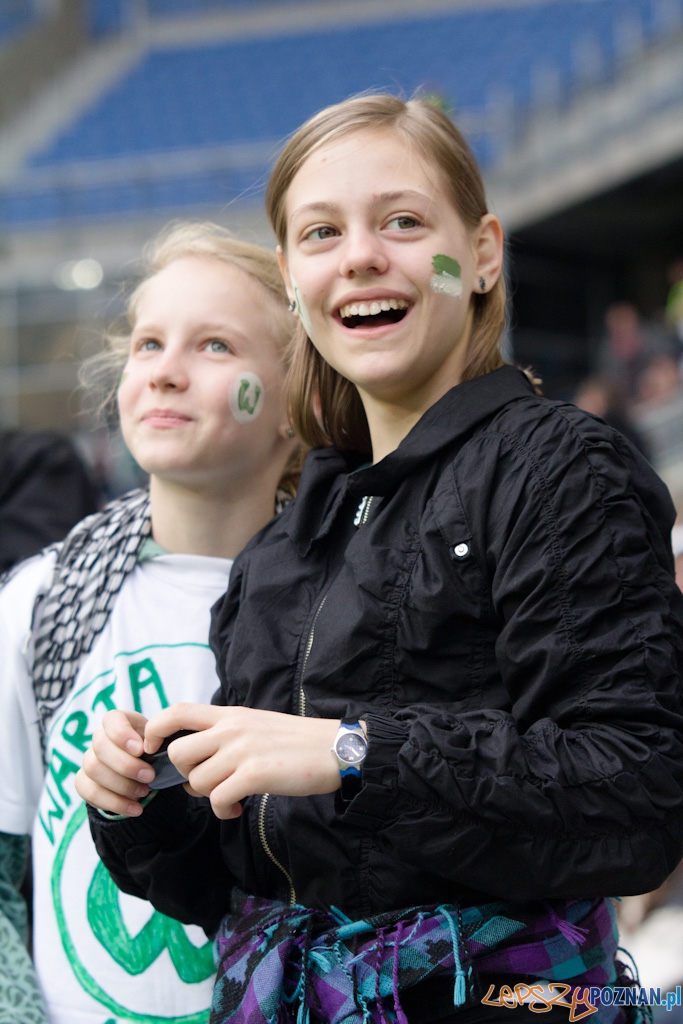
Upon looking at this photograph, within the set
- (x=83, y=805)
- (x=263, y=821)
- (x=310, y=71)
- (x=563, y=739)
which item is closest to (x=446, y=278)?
(x=563, y=739)

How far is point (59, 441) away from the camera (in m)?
2.89

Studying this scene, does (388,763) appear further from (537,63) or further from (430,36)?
(430,36)

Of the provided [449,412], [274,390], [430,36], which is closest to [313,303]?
[449,412]

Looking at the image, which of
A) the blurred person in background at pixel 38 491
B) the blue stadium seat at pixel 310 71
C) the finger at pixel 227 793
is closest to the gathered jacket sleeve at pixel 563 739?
the finger at pixel 227 793

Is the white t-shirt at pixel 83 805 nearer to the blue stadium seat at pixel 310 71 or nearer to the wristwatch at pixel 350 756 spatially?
the wristwatch at pixel 350 756

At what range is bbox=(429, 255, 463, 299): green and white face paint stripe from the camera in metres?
1.31

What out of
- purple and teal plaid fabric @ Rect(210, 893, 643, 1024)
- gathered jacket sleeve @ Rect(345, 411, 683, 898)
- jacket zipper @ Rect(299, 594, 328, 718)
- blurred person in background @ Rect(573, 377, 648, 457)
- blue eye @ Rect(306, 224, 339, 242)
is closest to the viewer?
gathered jacket sleeve @ Rect(345, 411, 683, 898)

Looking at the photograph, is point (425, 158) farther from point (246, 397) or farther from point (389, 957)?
point (389, 957)

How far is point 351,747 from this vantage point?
105cm

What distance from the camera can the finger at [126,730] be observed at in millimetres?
1205

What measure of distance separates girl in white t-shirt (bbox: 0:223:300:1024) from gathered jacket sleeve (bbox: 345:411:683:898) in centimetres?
67

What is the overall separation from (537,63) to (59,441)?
1154 centimetres

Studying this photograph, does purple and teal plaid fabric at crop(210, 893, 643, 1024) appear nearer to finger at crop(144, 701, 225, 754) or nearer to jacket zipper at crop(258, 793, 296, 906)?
jacket zipper at crop(258, 793, 296, 906)

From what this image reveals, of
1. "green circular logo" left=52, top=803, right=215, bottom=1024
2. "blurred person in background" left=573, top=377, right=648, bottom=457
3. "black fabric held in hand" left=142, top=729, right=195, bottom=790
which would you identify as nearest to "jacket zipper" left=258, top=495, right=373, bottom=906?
"black fabric held in hand" left=142, top=729, right=195, bottom=790
